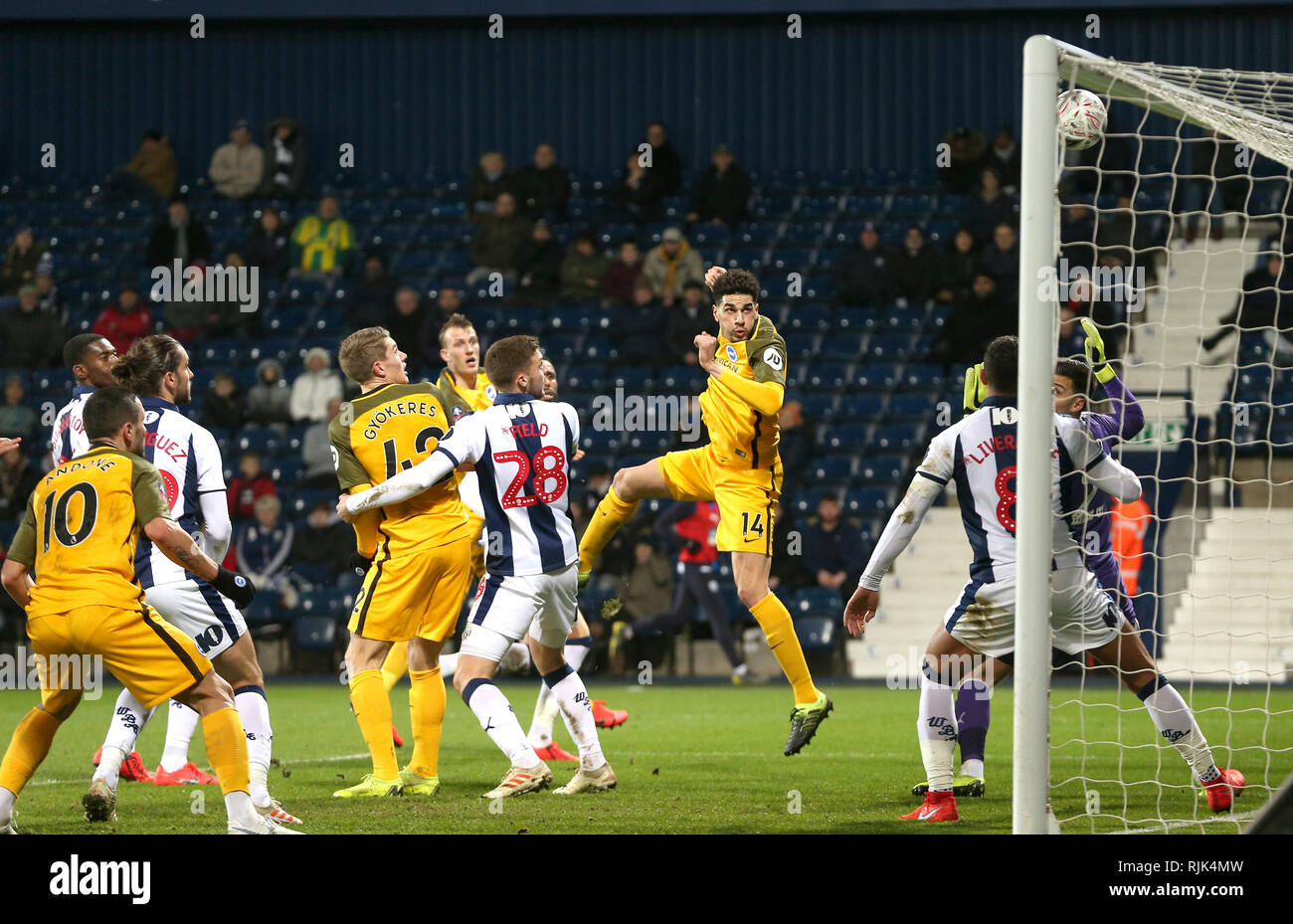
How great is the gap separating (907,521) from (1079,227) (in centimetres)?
984

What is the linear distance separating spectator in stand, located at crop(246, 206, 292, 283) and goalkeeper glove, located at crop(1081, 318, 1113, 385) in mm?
12501

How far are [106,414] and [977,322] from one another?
10.7 m

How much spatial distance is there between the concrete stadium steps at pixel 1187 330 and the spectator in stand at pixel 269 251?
915 cm

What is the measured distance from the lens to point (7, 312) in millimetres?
16016

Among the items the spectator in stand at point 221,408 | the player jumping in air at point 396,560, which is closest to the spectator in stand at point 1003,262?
the spectator in stand at point 221,408

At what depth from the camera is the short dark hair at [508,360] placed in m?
6.52

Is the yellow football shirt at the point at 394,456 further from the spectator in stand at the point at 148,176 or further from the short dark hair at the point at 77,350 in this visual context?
the spectator in stand at the point at 148,176

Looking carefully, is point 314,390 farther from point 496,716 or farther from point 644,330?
point 496,716

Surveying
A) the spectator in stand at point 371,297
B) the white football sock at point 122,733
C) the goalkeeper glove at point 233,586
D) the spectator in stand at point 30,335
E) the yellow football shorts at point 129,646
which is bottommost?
the white football sock at point 122,733

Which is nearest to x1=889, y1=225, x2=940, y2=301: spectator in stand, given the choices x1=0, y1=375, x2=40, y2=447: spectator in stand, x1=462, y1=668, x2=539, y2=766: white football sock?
x1=0, y1=375, x2=40, y2=447: spectator in stand

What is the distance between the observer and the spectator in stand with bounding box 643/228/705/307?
15852mm

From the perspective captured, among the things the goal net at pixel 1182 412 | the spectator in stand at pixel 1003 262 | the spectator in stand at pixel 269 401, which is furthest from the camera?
→ the spectator in stand at pixel 1003 262

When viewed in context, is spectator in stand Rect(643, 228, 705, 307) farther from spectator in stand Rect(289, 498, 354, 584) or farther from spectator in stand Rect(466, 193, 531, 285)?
spectator in stand Rect(289, 498, 354, 584)

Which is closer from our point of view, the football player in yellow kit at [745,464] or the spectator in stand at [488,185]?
the football player in yellow kit at [745,464]
